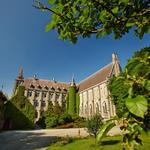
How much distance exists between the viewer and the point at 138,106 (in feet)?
3.64

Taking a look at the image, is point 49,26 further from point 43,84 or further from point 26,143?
point 43,84

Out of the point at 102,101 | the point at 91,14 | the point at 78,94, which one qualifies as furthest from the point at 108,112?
the point at 91,14

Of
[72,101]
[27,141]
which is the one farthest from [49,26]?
[72,101]

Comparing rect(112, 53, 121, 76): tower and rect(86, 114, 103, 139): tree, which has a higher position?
rect(112, 53, 121, 76): tower

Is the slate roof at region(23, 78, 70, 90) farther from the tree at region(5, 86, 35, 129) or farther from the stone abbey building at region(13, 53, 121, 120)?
the tree at region(5, 86, 35, 129)

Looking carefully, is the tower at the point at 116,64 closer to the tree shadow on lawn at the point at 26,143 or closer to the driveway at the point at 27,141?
the driveway at the point at 27,141

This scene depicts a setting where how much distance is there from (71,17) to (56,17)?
1.03 ft

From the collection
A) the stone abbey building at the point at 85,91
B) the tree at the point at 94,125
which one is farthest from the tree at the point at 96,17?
the stone abbey building at the point at 85,91

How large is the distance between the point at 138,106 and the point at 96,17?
2426mm

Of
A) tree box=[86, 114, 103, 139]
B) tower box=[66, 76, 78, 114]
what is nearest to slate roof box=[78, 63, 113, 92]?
tower box=[66, 76, 78, 114]

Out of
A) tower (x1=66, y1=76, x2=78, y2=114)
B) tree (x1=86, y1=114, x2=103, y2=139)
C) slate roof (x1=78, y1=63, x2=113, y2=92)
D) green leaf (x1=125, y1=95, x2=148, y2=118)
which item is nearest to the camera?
green leaf (x1=125, y1=95, x2=148, y2=118)

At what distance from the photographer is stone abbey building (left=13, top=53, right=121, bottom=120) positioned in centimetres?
5496

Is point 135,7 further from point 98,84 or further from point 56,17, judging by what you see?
point 98,84

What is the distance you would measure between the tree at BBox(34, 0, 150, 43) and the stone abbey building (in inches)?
1759
